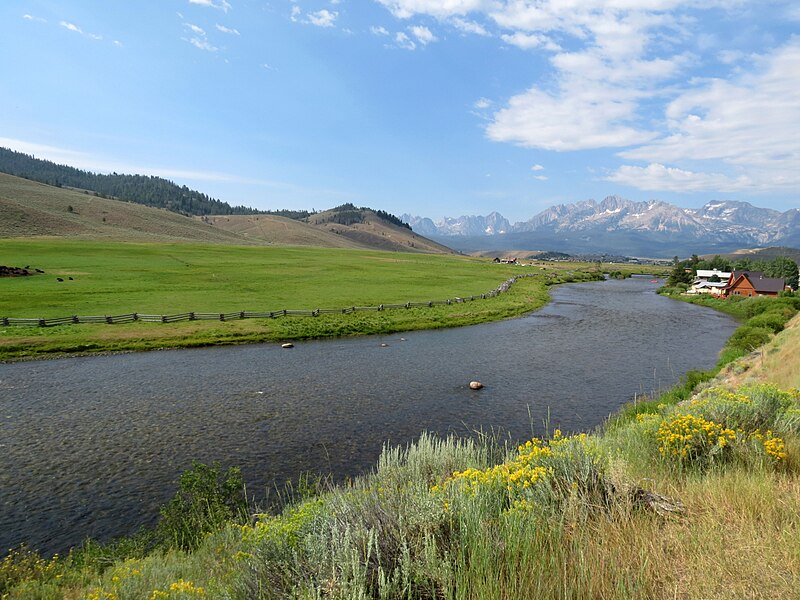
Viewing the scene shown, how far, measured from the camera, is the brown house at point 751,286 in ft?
290

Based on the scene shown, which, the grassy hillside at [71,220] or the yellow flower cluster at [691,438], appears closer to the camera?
the yellow flower cluster at [691,438]

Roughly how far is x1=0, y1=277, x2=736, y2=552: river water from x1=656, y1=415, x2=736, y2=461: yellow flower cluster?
1085 cm

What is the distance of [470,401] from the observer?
2425 centimetres

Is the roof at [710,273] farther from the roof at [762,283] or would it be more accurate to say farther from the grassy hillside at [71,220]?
the grassy hillside at [71,220]

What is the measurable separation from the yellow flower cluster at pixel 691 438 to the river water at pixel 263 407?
10849 millimetres

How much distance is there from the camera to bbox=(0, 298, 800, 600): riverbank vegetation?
13.9 ft

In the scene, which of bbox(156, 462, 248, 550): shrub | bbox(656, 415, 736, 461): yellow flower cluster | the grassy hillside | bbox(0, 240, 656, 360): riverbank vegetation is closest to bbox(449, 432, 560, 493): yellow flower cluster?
bbox(656, 415, 736, 461): yellow flower cluster

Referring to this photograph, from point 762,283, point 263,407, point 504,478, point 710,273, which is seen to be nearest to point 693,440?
point 504,478

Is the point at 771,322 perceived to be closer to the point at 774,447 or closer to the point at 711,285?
the point at 774,447

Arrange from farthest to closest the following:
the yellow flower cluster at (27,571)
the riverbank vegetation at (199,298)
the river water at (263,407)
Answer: the riverbank vegetation at (199,298), the river water at (263,407), the yellow flower cluster at (27,571)

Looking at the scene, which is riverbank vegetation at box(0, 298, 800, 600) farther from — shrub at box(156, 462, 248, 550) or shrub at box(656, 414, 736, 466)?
shrub at box(156, 462, 248, 550)

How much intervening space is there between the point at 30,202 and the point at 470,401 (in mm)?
204544

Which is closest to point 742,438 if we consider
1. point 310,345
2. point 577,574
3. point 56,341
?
point 577,574

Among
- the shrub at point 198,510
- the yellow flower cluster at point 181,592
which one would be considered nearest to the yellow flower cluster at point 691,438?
the yellow flower cluster at point 181,592
